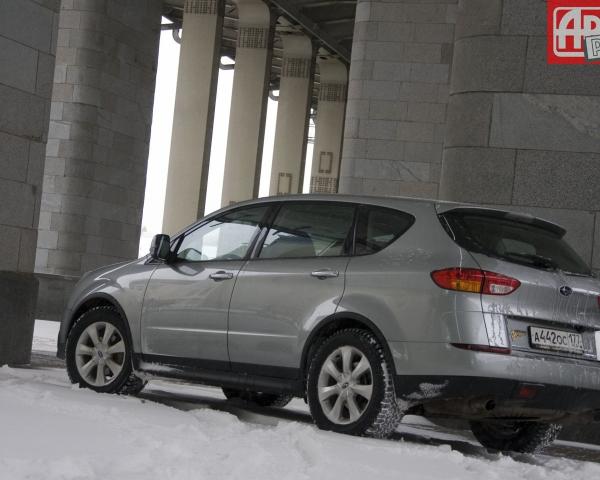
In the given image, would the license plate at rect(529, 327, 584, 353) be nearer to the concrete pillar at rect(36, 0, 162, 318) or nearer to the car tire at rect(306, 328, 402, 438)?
the car tire at rect(306, 328, 402, 438)

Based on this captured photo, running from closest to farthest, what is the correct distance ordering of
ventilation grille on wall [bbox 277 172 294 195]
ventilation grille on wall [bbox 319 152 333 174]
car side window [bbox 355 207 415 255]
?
car side window [bbox 355 207 415 255] → ventilation grille on wall [bbox 277 172 294 195] → ventilation grille on wall [bbox 319 152 333 174]

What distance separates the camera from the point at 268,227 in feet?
27.6

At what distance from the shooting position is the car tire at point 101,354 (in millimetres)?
8898

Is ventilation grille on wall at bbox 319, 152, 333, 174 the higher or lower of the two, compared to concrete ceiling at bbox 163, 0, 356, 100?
lower

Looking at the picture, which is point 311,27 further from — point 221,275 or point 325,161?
point 221,275

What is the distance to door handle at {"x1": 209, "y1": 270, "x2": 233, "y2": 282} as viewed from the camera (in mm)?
8328

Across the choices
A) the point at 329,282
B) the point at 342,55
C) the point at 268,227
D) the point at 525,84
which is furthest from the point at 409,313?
the point at 342,55

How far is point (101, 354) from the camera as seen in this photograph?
9047 millimetres

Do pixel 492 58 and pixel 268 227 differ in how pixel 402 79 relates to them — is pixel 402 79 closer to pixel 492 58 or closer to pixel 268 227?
pixel 492 58

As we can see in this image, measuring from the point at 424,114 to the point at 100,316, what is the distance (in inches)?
479

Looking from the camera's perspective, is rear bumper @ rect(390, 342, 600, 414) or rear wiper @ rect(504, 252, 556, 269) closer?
rear bumper @ rect(390, 342, 600, 414)

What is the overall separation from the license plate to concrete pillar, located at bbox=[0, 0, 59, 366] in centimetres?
525

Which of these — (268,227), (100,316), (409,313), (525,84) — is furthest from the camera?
(525,84)

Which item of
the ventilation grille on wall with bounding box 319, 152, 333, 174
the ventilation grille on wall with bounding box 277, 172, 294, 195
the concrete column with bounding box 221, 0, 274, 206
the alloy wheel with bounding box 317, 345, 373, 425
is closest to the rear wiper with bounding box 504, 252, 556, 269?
the alloy wheel with bounding box 317, 345, 373, 425
